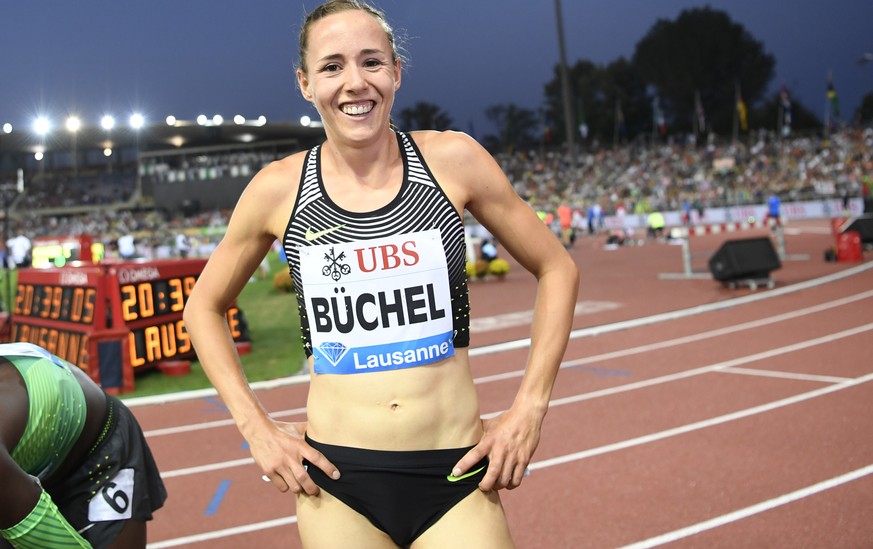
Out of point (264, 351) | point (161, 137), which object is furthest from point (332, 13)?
point (161, 137)

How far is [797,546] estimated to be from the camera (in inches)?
167

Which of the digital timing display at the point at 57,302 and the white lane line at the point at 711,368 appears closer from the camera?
the white lane line at the point at 711,368

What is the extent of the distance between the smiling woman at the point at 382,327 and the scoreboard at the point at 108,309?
8.07 metres

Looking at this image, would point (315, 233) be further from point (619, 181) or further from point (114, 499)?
point (619, 181)

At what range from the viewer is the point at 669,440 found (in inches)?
247

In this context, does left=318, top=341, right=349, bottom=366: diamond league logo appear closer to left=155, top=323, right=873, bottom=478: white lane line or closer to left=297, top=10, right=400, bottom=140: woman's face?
left=297, top=10, right=400, bottom=140: woman's face

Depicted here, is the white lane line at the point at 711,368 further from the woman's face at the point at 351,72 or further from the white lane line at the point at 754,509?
the woman's face at the point at 351,72

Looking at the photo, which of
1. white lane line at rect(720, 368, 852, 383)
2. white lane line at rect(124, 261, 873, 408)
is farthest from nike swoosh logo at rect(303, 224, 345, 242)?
white lane line at rect(124, 261, 873, 408)

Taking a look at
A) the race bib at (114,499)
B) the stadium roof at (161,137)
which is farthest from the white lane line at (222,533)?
the stadium roof at (161,137)

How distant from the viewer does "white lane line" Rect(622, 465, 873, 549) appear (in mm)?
4449

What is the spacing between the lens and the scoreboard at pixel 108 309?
376 inches

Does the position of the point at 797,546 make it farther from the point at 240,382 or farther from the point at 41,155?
the point at 41,155

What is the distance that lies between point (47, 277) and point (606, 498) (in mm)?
8345

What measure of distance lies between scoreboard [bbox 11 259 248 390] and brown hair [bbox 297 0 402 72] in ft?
26.6
